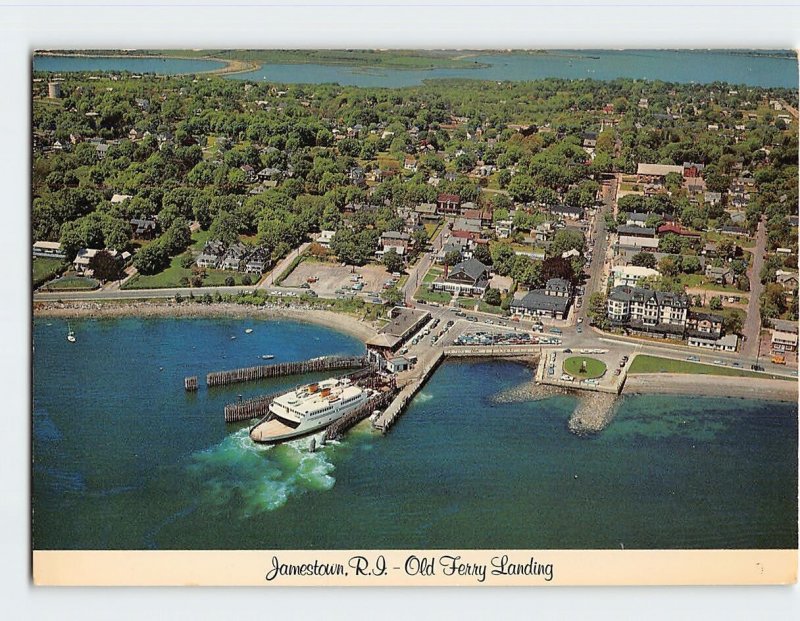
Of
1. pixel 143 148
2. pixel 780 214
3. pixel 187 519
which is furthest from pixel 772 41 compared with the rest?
pixel 143 148

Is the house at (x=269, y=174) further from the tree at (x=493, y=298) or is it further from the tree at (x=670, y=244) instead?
the tree at (x=670, y=244)

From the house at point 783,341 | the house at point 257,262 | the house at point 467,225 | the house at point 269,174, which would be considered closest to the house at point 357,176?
the house at point 269,174

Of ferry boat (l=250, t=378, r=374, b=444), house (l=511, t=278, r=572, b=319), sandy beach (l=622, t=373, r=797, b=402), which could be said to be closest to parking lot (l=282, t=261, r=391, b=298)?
house (l=511, t=278, r=572, b=319)

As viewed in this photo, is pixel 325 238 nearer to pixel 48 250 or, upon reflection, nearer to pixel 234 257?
pixel 234 257

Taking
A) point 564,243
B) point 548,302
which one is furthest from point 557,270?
point 564,243

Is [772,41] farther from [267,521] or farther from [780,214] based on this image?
[267,521]
